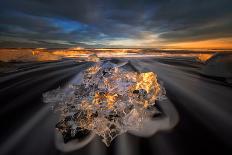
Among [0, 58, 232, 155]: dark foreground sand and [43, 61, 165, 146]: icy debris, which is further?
[43, 61, 165, 146]: icy debris

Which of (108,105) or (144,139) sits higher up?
(108,105)

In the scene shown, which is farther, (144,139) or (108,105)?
(108,105)

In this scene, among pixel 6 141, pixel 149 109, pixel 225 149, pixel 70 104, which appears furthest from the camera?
pixel 149 109

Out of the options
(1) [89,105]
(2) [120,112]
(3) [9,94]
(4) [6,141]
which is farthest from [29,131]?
(3) [9,94]

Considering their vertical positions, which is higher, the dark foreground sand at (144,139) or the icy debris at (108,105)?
the icy debris at (108,105)

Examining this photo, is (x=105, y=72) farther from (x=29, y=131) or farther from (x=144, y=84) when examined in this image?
(x=29, y=131)

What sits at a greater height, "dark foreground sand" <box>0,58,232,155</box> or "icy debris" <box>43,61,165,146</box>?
"icy debris" <box>43,61,165,146</box>

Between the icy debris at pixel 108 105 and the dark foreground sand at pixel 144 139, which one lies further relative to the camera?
the icy debris at pixel 108 105

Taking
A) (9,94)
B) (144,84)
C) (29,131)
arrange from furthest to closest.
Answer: (9,94) < (144,84) < (29,131)
